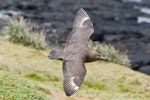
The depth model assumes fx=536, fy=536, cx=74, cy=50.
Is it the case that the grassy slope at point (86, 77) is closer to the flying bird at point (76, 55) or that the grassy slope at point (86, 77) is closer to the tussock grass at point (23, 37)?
the flying bird at point (76, 55)

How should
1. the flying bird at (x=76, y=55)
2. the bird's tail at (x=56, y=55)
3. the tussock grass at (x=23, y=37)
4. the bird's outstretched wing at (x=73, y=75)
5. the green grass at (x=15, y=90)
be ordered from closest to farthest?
the bird's outstretched wing at (x=73, y=75)
the flying bird at (x=76, y=55)
the green grass at (x=15, y=90)
the bird's tail at (x=56, y=55)
the tussock grass at (x=23, y=37)

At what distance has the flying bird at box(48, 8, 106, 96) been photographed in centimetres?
1142

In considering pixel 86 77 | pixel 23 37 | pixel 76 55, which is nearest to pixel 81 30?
pixel 76 55

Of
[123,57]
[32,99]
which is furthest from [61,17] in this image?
[32,99]

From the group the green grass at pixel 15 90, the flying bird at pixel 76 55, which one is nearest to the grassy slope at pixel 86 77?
the green grass at pixel 15 90

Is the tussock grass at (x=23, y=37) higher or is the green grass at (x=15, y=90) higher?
the green grass at (x=15, y=90)

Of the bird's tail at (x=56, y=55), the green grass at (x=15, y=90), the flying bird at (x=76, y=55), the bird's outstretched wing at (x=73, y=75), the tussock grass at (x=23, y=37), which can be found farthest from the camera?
the tussock grass at (x=23, y=37)

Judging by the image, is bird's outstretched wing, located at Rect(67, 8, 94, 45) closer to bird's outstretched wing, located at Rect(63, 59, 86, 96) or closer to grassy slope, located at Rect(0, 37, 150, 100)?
bird's outstretched wing, located at Rect(63, 59, 86, 96)

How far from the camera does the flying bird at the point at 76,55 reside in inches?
450

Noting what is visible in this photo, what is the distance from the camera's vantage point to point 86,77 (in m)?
18.3

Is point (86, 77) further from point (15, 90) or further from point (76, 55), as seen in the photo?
point (15, 90)

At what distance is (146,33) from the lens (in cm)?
5188

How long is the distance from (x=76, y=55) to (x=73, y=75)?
0.91m

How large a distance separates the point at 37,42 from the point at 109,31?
28.2m
